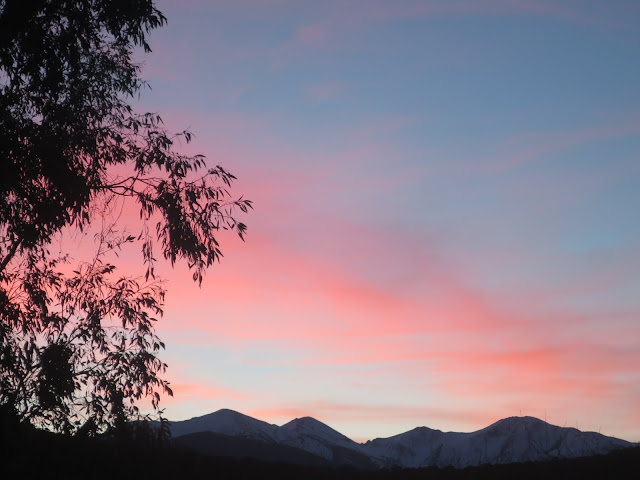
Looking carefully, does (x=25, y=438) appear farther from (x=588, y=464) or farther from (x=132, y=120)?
(x=132, y=120)

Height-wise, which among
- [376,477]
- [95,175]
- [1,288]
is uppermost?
[95,175]

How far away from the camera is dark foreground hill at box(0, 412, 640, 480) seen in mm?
11508

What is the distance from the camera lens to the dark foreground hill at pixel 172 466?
37.8 ft

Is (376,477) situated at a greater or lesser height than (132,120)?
lesser

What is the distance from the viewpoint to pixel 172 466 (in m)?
12.6

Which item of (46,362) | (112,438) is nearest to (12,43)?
(46,362)

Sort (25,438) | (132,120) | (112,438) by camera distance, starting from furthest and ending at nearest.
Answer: (132,120)
(112,438)
(25,438)

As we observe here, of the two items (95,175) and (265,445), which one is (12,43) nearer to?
(95,175)

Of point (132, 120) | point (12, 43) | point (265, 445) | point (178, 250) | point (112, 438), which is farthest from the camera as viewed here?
point (265, 445)

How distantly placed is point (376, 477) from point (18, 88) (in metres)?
13.1

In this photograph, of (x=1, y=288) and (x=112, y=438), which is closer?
(x=112, y=438)

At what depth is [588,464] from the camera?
13.2 metres

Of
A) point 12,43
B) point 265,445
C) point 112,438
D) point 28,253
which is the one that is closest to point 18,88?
point 12,43

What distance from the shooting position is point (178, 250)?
19.4 meters
